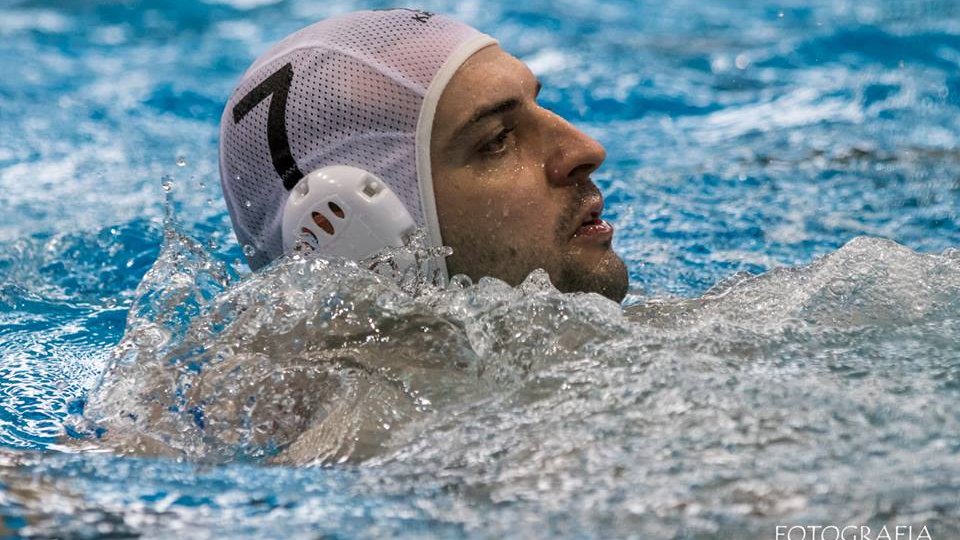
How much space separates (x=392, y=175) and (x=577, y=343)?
47cm

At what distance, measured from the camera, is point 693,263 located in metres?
3.21

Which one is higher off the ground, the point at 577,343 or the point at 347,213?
the point at 347,213

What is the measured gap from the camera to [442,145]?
215cm

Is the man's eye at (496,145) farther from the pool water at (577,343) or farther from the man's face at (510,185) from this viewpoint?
the pool water at (577,343)

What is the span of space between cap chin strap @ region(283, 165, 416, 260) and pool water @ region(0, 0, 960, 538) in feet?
0.23

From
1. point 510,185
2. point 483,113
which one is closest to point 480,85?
point 483,113

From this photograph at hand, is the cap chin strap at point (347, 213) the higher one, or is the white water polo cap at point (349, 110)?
the white water polo cap at point (349, 110)

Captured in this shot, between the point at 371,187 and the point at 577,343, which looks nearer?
the point at 577,343

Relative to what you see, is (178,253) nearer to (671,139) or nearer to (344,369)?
(344,369)

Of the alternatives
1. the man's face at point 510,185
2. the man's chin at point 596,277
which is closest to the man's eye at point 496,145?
the man's face at point 510,185

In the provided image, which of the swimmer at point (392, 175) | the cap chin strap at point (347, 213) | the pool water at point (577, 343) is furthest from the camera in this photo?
the cap chin strap at point (347, 213)

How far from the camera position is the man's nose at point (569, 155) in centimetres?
218

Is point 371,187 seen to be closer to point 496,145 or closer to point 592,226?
point 496,145

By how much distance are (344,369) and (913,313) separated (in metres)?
0.99
